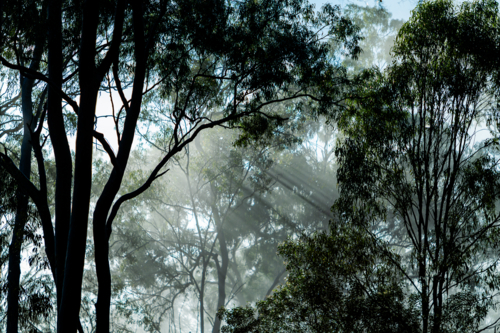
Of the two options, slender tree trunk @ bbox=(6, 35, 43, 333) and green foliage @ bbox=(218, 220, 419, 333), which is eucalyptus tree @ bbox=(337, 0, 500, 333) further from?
slender tree trunk @ bbox=(6, 35, 43, 333)

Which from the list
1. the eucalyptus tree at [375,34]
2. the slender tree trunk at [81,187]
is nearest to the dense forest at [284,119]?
the slender tree trunk at [81,187]

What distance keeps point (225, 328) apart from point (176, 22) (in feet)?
16.7

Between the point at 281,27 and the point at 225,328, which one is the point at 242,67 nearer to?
the point at 281,27

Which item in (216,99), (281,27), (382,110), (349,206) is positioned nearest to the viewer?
(349,206)

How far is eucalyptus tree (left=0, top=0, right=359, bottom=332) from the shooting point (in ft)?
14.2

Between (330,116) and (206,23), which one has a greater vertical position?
(206,23)

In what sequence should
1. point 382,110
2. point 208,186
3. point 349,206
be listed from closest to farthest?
point 349,206 < point 382,110 < point 208,186

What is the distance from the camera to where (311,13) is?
7.51 meters

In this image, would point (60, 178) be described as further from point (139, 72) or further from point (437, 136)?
point (437, 136)

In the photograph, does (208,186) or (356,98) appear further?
(208,186)

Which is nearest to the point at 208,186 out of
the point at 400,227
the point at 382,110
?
the point at 400,227

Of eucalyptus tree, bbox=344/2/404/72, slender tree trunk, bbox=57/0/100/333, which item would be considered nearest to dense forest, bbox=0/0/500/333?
slender tree trunk, bbox=57/0/100/333

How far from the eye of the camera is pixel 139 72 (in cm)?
527

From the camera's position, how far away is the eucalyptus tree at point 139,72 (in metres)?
4.34
